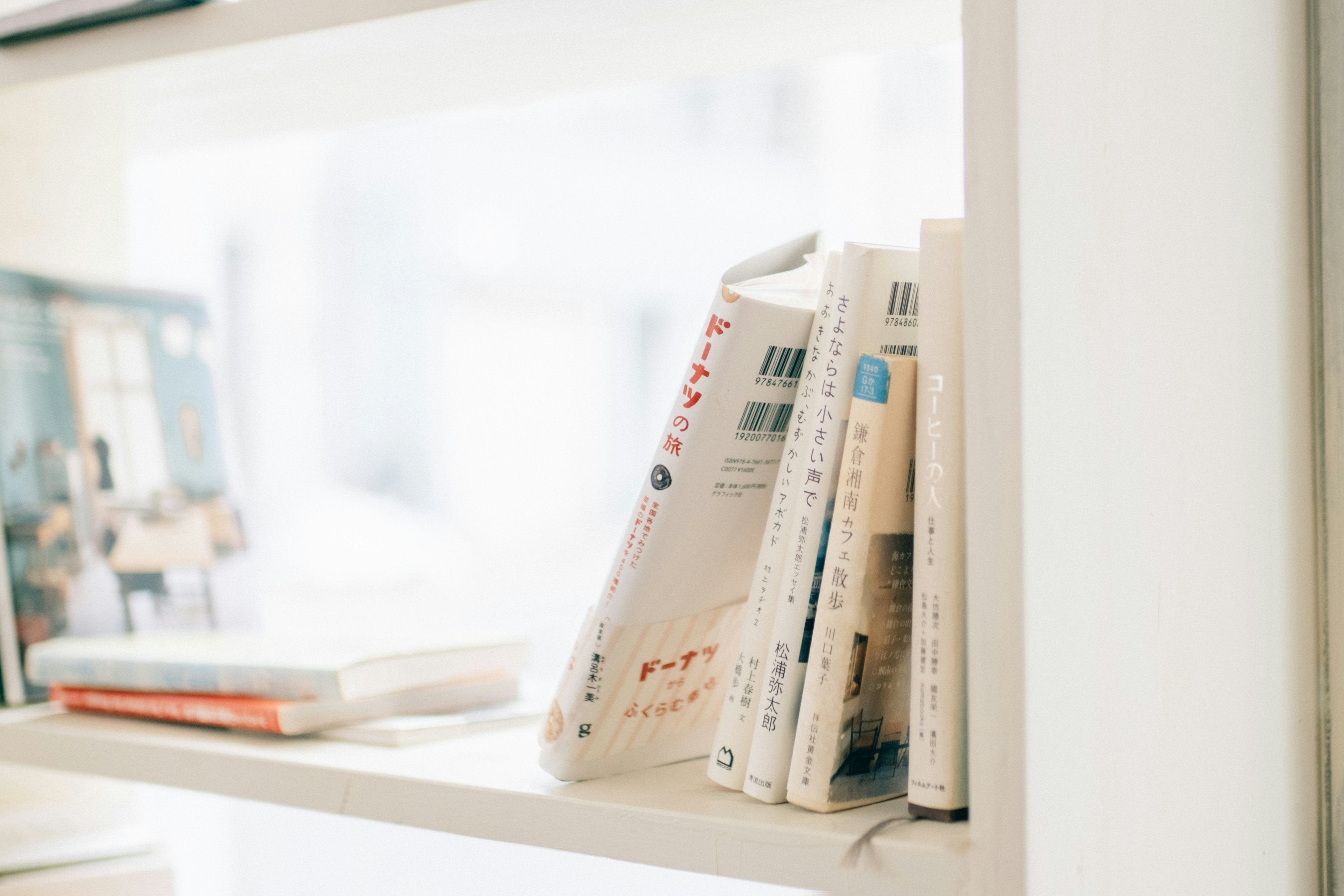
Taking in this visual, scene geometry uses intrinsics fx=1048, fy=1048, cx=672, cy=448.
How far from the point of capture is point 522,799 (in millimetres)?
512

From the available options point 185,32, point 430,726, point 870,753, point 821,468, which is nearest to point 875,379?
point 821,468

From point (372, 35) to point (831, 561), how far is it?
1.49ft

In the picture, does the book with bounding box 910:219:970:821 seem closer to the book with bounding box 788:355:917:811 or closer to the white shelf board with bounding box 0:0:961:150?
the book with bounding box 788:355:917:811

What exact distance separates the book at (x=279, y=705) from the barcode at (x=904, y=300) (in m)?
0.42

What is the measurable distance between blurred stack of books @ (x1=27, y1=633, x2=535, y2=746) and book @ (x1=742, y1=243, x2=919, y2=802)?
27cm

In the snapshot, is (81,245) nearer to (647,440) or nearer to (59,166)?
(59,166)

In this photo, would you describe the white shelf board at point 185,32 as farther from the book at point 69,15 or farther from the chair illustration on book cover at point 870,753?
the chair illustration on book cover at point 870,753

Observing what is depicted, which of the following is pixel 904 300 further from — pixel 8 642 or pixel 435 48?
pixel 8 642

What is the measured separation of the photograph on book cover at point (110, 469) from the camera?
84 cm

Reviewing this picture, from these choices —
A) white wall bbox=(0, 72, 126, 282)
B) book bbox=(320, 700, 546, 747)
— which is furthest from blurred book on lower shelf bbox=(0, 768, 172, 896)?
white wall bbox=(0, 72, 126, 282)

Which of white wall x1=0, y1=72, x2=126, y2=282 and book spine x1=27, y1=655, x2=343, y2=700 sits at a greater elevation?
white wall x1=0, y1=72, x2=126, y2=282

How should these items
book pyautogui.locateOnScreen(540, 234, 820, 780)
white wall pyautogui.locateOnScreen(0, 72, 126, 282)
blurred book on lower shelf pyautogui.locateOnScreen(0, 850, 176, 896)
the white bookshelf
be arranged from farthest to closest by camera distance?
white wall pyautogui.locateOnScreen(0, 72, 126, 282), blurred book on lower shelf pyautogui.locateOnScreen(0, 850, 176, 896), book pyautogui.locateOnScreen(540, 234, 820, 780), the white bookshelf

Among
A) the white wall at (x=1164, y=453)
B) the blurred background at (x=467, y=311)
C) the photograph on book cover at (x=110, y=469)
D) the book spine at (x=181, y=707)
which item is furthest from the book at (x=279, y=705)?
the white wall at (x=1164, y=453)

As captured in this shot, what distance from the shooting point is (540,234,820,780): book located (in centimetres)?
50
